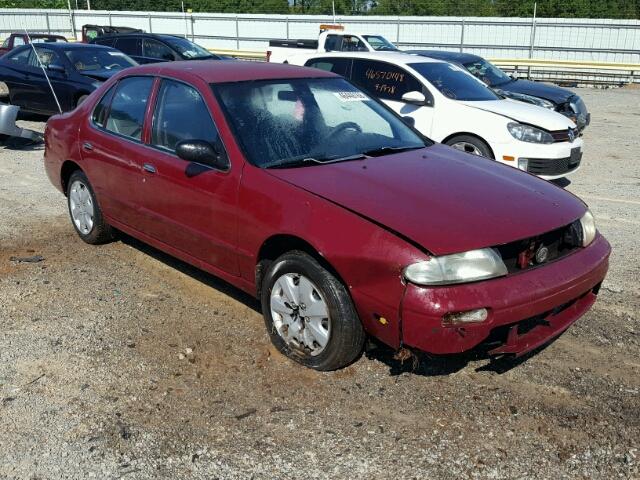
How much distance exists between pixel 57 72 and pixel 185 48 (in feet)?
13.9

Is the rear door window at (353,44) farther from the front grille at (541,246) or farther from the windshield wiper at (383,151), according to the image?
Answer: the front grille at (541,246)

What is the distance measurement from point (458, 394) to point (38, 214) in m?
5.18

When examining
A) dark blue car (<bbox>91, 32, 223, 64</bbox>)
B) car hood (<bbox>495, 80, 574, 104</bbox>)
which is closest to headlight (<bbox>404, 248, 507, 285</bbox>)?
car hood (<bbox>495, 80, 574, 104</bbox>)

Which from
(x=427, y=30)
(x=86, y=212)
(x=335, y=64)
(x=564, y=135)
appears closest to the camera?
(x=86, y=212)

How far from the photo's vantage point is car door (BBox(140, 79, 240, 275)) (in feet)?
13.6

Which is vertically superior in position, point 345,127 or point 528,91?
point 345,127

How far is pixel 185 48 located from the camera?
51.7 ft

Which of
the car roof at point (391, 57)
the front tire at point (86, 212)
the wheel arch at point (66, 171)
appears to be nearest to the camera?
the front tire at point (86, 212)

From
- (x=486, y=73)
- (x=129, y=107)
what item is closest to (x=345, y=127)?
(x=129, y=107)

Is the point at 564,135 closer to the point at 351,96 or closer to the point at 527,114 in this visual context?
the point at 527,114

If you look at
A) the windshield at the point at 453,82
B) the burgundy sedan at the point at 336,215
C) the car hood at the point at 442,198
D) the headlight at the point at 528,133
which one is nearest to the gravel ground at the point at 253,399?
the burgundy sedan at the point at 336,215

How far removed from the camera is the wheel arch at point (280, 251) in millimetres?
3565

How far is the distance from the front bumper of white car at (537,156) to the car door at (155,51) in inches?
391

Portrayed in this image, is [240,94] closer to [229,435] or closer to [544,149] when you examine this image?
[229,435]
